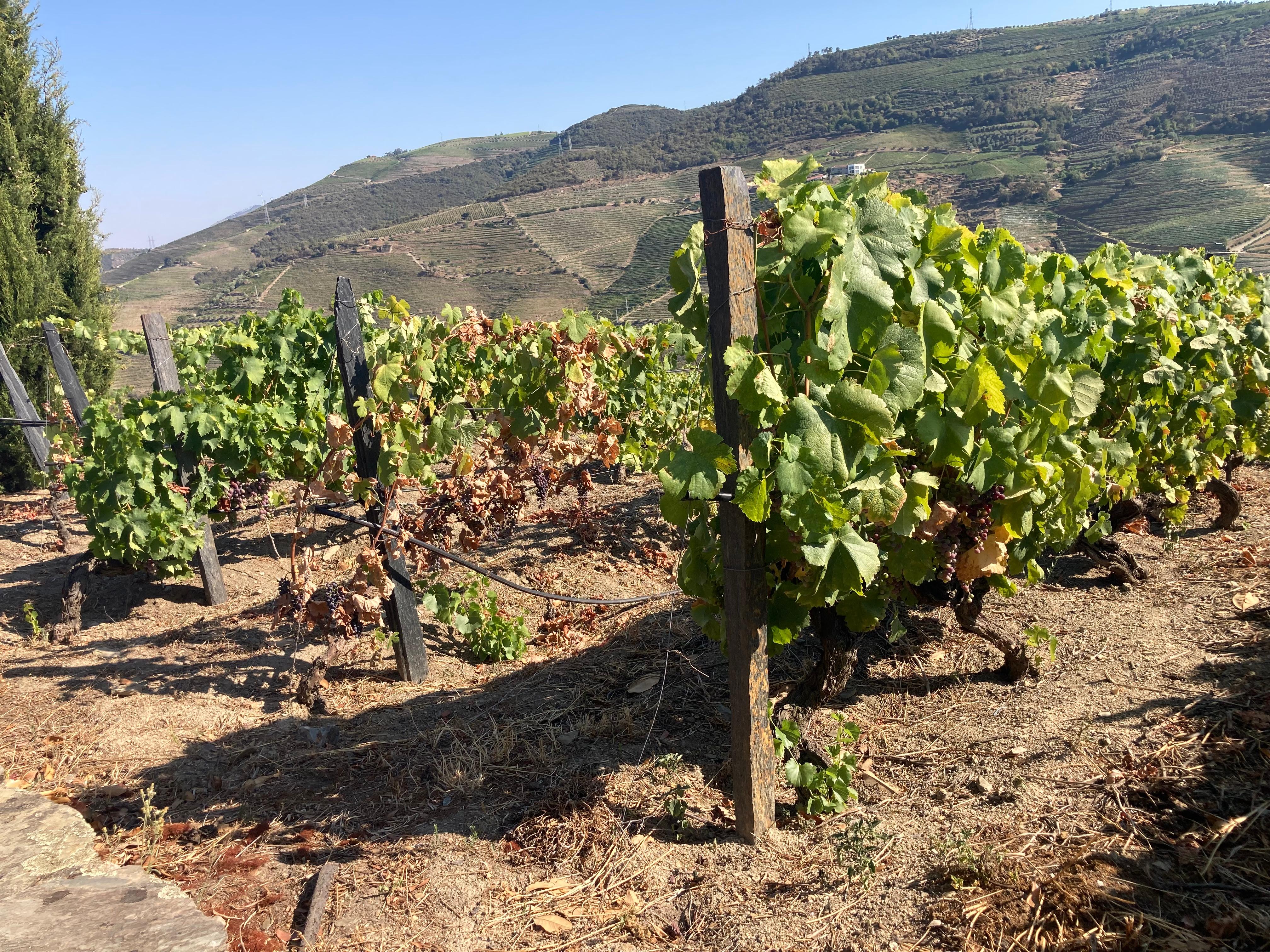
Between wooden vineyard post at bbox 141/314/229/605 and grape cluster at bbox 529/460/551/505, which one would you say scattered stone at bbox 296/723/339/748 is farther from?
wooden vineyard post at bbox 141/314/229/605

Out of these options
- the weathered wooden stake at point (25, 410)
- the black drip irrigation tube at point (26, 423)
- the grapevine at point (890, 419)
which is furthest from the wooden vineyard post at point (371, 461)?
the weathered wooden stake at point (25, 410)

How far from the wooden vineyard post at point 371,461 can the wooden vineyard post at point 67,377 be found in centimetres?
393

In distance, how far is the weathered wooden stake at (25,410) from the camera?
8570 mm

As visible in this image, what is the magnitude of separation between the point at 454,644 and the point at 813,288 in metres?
3.57

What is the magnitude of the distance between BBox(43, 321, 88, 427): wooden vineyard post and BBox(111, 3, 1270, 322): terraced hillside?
2623cm

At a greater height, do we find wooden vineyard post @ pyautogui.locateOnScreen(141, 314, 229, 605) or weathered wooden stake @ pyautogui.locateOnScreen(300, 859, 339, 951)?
wooden vineyard post @ pyautogui.locateOnScreen(141, 314, 229, 605)

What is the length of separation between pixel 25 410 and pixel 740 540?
377 inches

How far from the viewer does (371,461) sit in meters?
4.33

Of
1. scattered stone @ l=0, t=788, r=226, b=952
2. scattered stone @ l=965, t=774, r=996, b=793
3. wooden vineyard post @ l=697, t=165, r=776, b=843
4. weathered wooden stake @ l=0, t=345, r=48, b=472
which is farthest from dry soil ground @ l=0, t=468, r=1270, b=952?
weathered wooden stake @ l=0, t=345, r=48, b=472

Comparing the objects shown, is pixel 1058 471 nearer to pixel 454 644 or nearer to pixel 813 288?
pixel 813 288

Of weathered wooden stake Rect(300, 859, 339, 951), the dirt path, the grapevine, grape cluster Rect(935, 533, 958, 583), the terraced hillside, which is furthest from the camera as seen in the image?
the dirt path

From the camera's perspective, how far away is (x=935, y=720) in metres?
3.22

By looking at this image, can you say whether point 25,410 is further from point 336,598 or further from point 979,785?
point 979,785

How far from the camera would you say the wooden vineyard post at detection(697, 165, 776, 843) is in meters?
2.30
